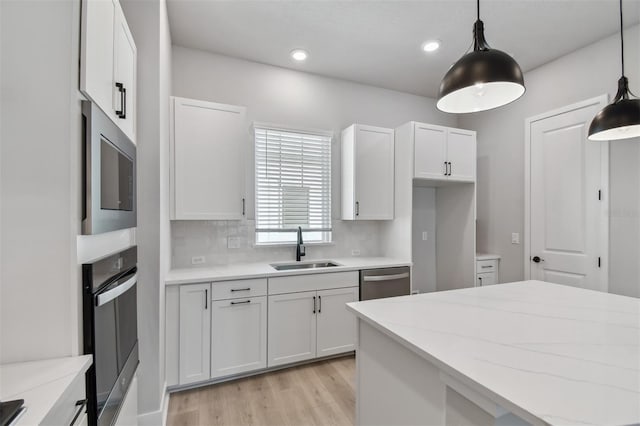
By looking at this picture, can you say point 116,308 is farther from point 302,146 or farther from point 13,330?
point 302,146

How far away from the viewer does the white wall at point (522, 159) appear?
8.22ft

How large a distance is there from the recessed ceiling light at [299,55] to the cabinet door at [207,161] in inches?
34.0

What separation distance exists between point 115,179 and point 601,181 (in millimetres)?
3805

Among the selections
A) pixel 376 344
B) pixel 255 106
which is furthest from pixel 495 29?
pixel 376 344

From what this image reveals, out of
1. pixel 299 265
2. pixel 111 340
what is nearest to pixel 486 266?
pixel 299 265

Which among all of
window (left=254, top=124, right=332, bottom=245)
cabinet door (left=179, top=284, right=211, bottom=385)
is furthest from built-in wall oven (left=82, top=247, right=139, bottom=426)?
window (left=254, top=124, right=332, bottom=245)

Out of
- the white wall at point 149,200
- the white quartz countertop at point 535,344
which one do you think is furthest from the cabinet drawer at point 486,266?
the white wall at point 149,200

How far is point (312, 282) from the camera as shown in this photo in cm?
267

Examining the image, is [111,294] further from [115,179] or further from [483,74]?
[483,74]

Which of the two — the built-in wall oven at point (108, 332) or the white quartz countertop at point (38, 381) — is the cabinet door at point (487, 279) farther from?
the white quartz countertop at point (38, 381)

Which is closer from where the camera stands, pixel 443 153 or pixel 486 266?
pixel 443 153

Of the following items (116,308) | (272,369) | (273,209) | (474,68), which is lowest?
(272,369)

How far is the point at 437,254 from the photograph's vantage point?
12.8ft

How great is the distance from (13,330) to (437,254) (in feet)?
13.0
